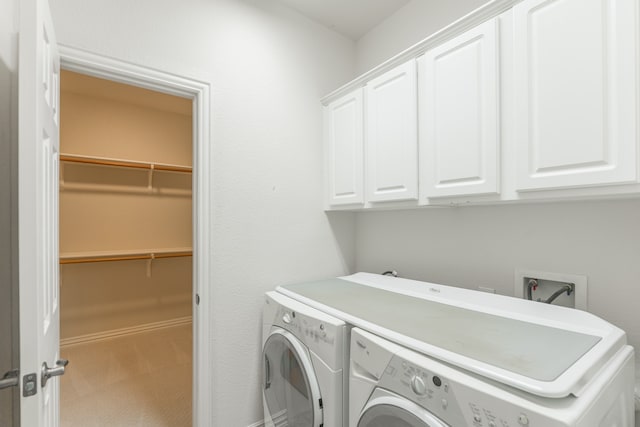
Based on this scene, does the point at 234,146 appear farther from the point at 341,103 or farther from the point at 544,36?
the point at 544,36

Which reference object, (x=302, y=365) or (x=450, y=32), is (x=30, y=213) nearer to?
(x=302, y=365)

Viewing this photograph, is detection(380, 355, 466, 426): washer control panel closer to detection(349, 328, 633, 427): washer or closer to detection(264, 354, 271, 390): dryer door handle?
detection(349, 328, 633, 427): washer

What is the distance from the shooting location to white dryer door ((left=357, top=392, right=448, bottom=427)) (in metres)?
0.80

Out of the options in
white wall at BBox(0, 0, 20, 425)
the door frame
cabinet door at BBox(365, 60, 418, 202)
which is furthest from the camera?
the door frame

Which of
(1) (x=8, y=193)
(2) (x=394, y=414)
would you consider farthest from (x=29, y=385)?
(2) (x=394, y=414)

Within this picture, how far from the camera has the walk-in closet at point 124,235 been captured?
274 cm

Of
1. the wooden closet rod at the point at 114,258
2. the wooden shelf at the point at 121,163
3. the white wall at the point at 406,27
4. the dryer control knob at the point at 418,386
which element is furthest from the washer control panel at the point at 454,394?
the wooden shelf at the point at 121,163

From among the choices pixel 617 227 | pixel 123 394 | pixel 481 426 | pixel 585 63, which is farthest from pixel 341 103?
pixel 123 394

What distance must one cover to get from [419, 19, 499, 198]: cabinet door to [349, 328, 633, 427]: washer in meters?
0.71

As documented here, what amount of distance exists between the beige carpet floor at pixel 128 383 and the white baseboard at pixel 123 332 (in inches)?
1.9

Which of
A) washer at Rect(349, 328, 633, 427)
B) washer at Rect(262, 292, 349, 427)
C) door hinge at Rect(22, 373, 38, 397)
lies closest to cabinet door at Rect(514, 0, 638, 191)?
washer at Rect(349, 328, 633, 427)

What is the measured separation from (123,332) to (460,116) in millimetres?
3744

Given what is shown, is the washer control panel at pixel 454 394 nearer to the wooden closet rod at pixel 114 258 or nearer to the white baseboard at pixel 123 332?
the wooden closet rod at pixel 114 258

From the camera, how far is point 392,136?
62.3 inches
